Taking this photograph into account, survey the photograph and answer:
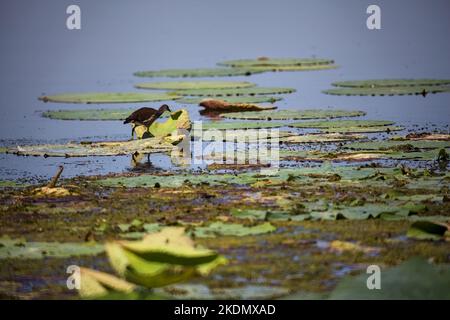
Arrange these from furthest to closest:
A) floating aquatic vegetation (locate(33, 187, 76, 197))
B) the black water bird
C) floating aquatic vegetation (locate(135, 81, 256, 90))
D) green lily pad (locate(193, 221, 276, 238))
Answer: floating aquatic vegetation (locate(135, 81, 256, 90)) < the black water bird < floating aquatic vegetation (locate(33, 187, 76, 197)) < green lily pad (locate(193, 221, 276, 238))

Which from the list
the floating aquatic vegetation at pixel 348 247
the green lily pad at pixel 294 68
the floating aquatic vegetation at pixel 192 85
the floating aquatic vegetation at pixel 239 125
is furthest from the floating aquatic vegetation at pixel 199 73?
the floating aquatic vegetation at pixel 348 247

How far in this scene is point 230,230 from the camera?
5.68 meters

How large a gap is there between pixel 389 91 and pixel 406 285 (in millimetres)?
9076

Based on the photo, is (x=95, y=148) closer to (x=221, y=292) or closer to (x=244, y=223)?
(x=244, y=223)

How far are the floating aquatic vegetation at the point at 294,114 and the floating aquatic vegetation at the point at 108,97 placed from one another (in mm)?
1970

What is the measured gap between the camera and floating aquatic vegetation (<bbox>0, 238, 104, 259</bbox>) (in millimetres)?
5305

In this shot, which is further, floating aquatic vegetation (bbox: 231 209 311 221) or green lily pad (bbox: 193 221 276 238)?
floating aquatic vegetation (bbox: 231 209 311 221)

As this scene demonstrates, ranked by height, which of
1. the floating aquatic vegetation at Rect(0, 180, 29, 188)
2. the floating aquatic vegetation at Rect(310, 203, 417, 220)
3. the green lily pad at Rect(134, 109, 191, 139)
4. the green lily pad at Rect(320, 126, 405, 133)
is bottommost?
the floating aquatic vegetation at Rect(0, 180, 29, 188)

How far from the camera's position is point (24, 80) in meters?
17.5

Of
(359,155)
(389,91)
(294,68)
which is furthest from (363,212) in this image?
(294,68)

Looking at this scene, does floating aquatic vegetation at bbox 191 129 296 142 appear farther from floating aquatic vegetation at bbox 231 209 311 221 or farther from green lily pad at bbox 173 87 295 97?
green lily pad at bbox 173 87 295 97

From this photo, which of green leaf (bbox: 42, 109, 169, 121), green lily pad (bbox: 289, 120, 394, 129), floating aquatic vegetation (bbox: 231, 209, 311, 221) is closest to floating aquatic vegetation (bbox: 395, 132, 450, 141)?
green lily pad (bbox: 289, 120, 394, 129)

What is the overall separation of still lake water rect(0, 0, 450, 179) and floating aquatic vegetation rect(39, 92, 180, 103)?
0.36 ft

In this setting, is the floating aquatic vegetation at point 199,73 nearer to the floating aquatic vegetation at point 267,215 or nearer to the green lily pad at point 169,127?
the green lily pad at point 169,127
